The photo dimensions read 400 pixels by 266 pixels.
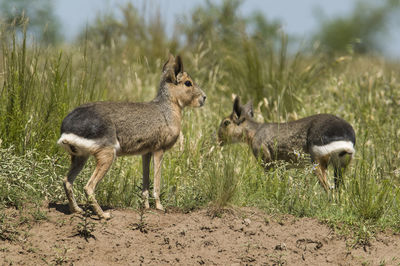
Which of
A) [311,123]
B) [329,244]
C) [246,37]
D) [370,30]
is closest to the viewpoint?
[329,244]

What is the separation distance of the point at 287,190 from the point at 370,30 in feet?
88.9

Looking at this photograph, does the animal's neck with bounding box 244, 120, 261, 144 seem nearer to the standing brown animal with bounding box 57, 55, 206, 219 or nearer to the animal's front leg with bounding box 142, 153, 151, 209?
the standing brown animal with bounding box 57, 55, 206, 219

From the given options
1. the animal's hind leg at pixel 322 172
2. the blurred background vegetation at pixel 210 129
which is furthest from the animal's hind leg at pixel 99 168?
the animal's hind leg at pixel 322 172

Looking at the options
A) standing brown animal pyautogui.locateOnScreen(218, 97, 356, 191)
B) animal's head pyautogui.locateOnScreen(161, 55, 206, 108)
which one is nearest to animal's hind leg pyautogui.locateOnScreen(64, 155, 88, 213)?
animal's head pyautogui.locateOnScreen(161, 55, 206, 108)

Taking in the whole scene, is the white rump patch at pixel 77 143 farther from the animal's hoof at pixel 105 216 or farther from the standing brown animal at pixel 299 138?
the standing brown animal at pixel 299 138

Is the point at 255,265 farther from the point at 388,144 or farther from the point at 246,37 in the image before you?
the point at 246,37

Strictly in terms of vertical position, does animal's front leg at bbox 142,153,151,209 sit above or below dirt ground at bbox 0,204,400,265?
above

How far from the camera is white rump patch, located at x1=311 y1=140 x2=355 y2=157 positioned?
6422mm

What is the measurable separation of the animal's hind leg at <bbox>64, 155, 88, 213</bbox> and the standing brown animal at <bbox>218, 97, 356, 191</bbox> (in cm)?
187

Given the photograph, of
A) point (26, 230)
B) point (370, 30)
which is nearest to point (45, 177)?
point (26, 230)

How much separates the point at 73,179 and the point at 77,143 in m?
0.45

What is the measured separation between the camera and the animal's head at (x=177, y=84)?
19.8 feet

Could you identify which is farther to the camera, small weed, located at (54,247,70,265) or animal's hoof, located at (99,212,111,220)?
animal's hoof, located at (99,212,111,220)

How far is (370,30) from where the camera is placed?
30625 millimetres
